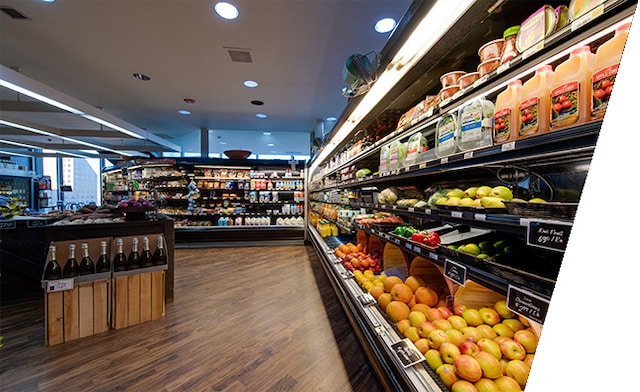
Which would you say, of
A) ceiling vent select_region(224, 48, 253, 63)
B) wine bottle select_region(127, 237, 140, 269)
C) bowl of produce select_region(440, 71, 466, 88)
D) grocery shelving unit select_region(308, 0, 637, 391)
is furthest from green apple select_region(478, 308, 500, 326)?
ceiling vent select_region(224, 48, 253, 63)

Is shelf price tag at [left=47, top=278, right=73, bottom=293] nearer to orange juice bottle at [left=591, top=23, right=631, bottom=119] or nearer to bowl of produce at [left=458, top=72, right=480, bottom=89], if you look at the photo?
bowl of produce at [left=458, top=72, right=480, bottom=89]

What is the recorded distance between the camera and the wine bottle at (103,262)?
8.95 feet

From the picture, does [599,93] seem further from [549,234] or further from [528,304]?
[528,304]

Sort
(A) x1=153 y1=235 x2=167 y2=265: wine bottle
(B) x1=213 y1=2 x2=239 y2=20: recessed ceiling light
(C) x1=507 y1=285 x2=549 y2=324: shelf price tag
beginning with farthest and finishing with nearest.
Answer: (B) x1=213 y1=2 x2=239 y2=20: recessed ceiling light
(A) x1=153 y1=235 x2=167 y2=265: wine bottle
(C) x1=507 y1=285 x2=549 y2=324: shelf price tag

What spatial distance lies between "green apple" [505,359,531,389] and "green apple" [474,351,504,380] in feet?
0.11

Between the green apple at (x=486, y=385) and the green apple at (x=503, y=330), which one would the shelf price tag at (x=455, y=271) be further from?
the green apple at (x=486, y=385)

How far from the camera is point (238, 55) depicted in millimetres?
4191

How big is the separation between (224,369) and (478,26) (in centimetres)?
289

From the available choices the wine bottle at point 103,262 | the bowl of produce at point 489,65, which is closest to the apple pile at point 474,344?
the bowl of produce at point 489,65

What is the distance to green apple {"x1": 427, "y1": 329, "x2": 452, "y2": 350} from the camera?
4.15ft

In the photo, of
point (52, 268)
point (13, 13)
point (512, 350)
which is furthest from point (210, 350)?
point (13, 13)

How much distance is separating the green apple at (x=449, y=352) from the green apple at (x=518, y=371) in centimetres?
18

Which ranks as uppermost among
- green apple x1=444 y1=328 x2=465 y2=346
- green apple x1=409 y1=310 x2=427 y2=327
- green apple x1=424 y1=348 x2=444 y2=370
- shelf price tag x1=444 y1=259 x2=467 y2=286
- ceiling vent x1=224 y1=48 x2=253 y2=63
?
ceiling vent x1=224 y1=48 x2=253 y2=63

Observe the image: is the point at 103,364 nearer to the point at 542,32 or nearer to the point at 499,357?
the point at 499,357
